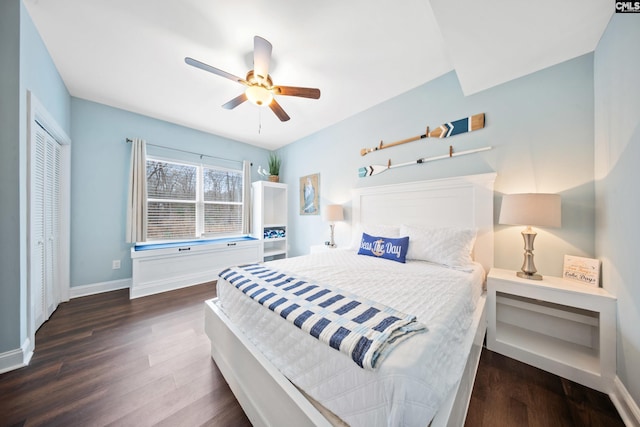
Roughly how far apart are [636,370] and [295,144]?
443cm

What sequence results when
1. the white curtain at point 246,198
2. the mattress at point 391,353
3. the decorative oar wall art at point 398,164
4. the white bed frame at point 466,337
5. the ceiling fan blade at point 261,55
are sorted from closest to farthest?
the mattress at point 391,353
the white bed frame at point 466,337
the ceiling fan blade at point 261,55
the decorative oar wall art at point 398,164
the white curtain at point 246,198

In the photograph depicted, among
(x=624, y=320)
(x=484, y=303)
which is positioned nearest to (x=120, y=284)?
(x=484, y=303)

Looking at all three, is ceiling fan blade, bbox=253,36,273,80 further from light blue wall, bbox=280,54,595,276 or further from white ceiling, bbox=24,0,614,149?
light blue wall, bbox=280,54,595,276

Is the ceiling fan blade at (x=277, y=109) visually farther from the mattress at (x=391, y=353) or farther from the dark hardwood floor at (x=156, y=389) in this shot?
the dark hardwood floor at (x=156, y=389)

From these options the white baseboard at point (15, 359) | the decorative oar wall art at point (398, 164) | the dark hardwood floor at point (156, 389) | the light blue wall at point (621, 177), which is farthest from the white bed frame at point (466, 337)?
the white baseboard at point (15, 359)

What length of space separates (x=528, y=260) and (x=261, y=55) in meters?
2.78

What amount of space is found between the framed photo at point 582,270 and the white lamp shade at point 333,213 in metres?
2.25

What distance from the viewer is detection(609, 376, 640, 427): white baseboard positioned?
112 centimetres

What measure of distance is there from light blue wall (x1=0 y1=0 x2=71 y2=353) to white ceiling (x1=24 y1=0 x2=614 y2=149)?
10.7 inches

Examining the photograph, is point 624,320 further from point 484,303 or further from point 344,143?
point 344,143

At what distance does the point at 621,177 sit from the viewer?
1289 millimetres

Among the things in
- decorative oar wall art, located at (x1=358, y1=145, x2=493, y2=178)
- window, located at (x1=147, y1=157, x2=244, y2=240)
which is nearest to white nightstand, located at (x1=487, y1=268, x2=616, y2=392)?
decorative oar wall art, located at (x1=358, y1=145, x2=493, y2=178)

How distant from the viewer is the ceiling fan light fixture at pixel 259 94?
191 centimetres

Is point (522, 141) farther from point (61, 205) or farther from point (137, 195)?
point (61, 205)
